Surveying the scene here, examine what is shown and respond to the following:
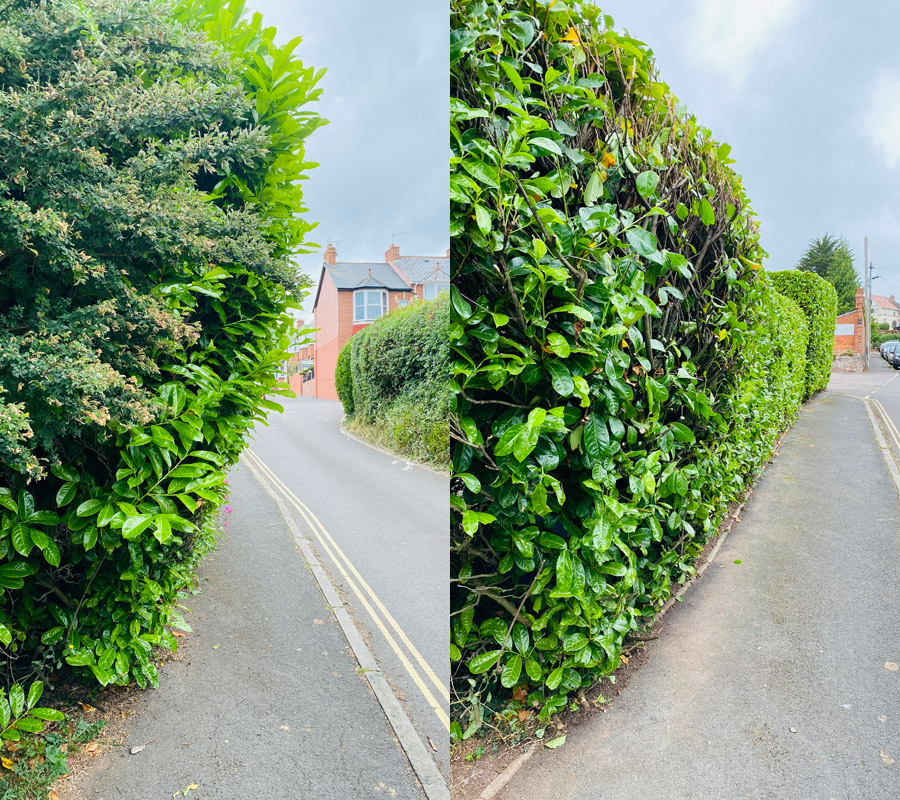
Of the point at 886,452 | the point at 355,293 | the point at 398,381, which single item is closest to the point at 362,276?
the point at 355,293

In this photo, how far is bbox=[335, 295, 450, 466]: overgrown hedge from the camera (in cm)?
457

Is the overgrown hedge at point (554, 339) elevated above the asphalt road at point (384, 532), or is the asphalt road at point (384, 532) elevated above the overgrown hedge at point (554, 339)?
the overgrown hedge at point (554, 339)

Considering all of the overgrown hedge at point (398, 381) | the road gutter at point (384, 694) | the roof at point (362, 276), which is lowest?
the road gutter at point (384, 694)

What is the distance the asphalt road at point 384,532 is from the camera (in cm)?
430

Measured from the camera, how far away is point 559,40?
2.30m

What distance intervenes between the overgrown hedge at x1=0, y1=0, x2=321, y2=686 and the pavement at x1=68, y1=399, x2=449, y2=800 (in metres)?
0.55

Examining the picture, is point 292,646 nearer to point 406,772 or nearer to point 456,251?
point 406,772

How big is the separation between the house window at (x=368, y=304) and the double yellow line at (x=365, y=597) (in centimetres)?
248

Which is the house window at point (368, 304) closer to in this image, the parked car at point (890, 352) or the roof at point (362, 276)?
the roof at point (362, 276)

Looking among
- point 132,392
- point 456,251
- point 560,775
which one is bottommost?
point 560,775

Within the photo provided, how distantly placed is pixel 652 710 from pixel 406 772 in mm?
1444

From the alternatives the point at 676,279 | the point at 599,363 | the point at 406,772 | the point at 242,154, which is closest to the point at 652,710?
the point at 406,772

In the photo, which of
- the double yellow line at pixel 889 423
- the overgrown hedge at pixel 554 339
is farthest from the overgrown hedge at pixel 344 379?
the double yellow line at pixel 889 423

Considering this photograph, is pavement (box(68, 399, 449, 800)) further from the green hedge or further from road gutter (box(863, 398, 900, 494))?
A: the green hedge
